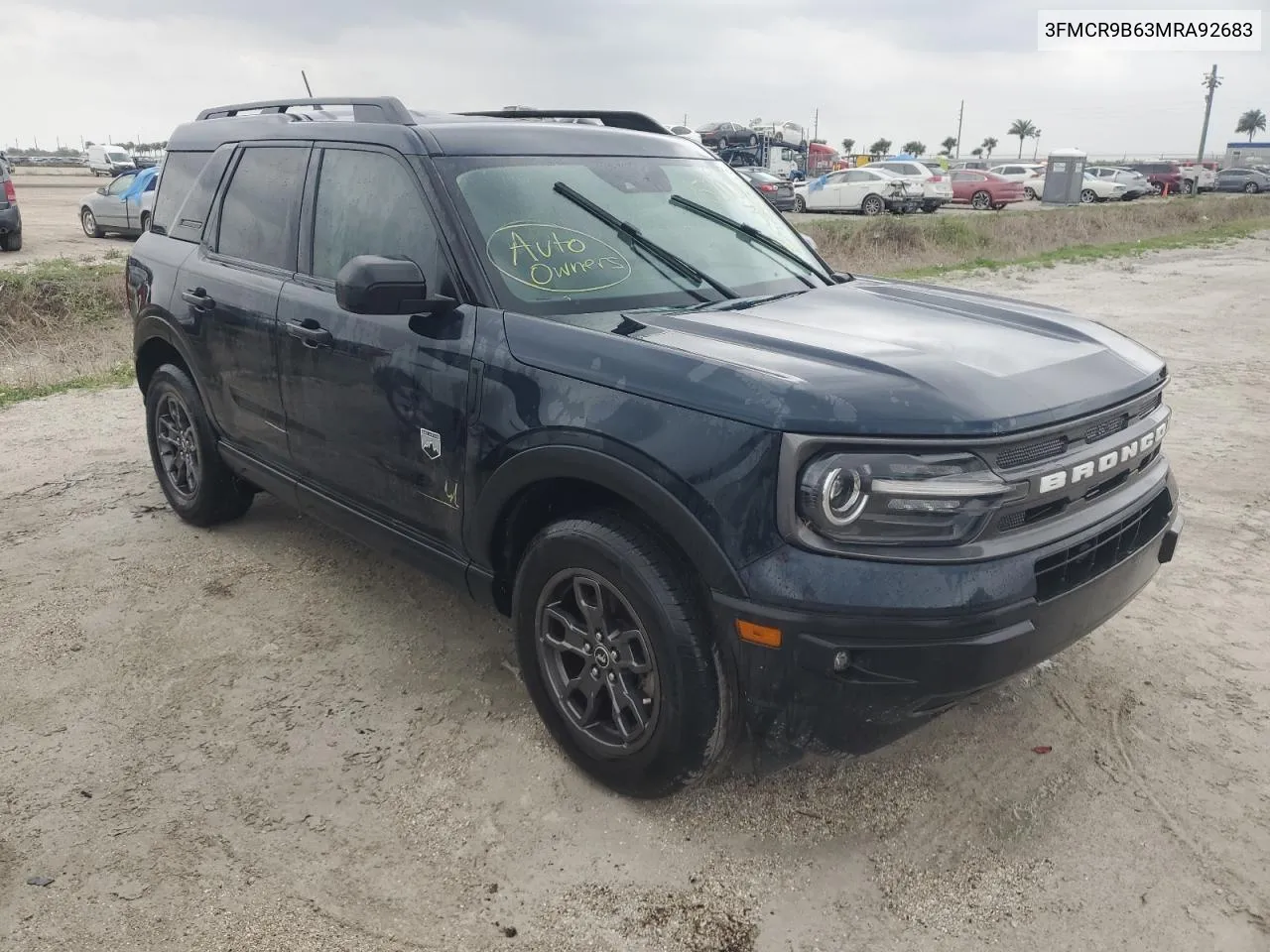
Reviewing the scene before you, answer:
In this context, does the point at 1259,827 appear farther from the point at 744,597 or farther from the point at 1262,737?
the point at 744,597

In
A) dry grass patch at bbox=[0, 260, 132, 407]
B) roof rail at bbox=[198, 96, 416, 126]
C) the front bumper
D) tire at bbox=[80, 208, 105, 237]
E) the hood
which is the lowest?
dry grass patch at bbox=[0, 260, 132, 407]

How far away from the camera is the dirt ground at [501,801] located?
2525 mm

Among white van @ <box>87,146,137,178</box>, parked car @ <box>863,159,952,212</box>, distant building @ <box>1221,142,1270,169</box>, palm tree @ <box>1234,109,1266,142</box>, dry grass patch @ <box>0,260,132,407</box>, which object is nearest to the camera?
dry grass patch @ <box>0,260,132,407</box>

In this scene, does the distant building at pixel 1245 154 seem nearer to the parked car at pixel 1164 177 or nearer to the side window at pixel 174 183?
the parked car at pixel 1164 177

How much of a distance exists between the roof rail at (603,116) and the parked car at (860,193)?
2692 centimetres

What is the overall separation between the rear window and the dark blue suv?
55cm

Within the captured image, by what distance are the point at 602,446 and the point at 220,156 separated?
290 centimetres

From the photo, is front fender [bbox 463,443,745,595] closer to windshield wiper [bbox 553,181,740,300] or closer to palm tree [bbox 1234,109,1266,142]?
windshield wiper [bbox 553,181,740,300]

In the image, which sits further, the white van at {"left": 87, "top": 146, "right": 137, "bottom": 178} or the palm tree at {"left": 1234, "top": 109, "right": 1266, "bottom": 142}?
the palm tree at {"left": 1234, "top": 109, "right": 1266, "bottom": 142}

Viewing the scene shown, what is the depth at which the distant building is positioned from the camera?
211ft

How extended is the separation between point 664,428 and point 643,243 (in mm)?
1105

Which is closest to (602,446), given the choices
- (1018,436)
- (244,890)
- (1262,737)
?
(1018,436)

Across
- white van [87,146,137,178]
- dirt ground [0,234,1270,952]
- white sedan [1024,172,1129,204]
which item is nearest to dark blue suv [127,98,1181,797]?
dirt ground [0,234,1270,952]

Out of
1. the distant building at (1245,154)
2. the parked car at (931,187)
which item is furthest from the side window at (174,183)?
the distant building at (1245,154)
